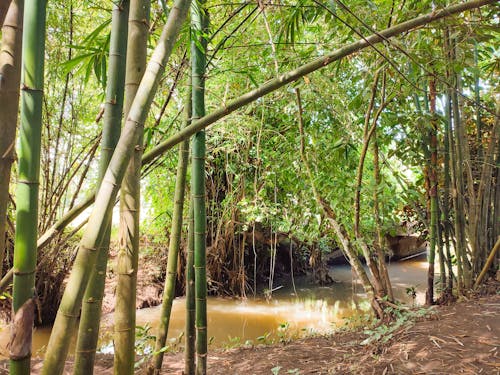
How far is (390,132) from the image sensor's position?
9.53 feet

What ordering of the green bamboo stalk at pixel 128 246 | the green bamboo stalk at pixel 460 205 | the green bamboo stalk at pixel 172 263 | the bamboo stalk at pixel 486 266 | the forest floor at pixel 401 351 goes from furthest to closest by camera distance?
1. the green bamboo stalk at pixel 460 205
2. the bamboo stalk at pixel 486 266
3. the green bamboo stalk at pixel 172 263
4. the forest floor at pixel 401 351
5. the green bamboo stalk at pixel 128 246

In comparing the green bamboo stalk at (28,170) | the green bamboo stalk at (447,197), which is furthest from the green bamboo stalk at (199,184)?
Answer: the green bamboo stalk at (447,197)

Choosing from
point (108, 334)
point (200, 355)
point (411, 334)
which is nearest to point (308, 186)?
point (411, 334)

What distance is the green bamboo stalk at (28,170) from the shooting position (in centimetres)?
75

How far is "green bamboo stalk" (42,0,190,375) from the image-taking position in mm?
744

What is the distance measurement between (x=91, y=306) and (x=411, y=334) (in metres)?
1.72

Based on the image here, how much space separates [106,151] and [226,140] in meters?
4.03

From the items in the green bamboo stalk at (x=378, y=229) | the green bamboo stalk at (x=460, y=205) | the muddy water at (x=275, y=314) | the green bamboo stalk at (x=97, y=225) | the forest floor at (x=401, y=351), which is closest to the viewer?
the green bamboo stalk at (x=97, y=225)

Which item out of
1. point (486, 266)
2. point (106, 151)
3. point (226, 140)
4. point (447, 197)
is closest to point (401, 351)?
point (486, 266)

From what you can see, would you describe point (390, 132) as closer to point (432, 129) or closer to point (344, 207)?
point (432, 129)

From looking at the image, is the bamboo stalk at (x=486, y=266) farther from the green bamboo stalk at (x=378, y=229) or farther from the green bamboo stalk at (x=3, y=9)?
the green bamboo stalk at (x=3, y=9)

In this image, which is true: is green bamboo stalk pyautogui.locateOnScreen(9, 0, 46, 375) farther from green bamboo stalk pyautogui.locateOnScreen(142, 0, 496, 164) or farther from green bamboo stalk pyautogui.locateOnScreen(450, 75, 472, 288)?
green bamboo stalk pyautogui.locateOnScreen(450, 75, 472, 288)

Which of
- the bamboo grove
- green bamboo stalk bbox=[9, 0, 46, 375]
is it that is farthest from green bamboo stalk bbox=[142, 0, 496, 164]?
green bamboo stalk bbox=[9, 0, 46, 375]

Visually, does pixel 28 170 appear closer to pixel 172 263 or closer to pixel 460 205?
pixel 172 263
